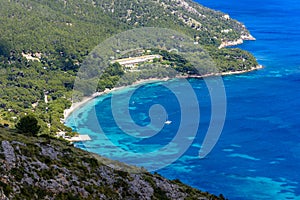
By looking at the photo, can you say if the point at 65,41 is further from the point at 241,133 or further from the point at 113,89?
the point at 241,133

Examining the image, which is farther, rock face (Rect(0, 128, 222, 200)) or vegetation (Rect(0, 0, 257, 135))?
vegetation (Rect(0, 0, 257, 135))

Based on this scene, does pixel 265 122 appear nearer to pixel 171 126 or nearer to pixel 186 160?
pixel 171 126

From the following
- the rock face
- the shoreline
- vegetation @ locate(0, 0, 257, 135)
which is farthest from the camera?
vegetation @ locate(0, 0, 257, 135)

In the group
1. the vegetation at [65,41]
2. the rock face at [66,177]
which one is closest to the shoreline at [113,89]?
the vegetation at [65,41]

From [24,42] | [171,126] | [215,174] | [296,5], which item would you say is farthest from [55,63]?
[296,5]

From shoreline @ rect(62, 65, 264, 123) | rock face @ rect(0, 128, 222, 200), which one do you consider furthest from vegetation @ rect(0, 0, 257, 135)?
rock face @ rect(0, 128, 222, 200)

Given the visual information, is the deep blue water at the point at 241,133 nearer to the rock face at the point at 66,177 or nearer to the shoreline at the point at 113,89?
the shoreline at the point at 113,89

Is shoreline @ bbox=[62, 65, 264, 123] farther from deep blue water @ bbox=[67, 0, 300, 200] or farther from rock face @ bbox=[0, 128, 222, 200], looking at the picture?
rock face @ bbox=[0, 128, 222, 200]
